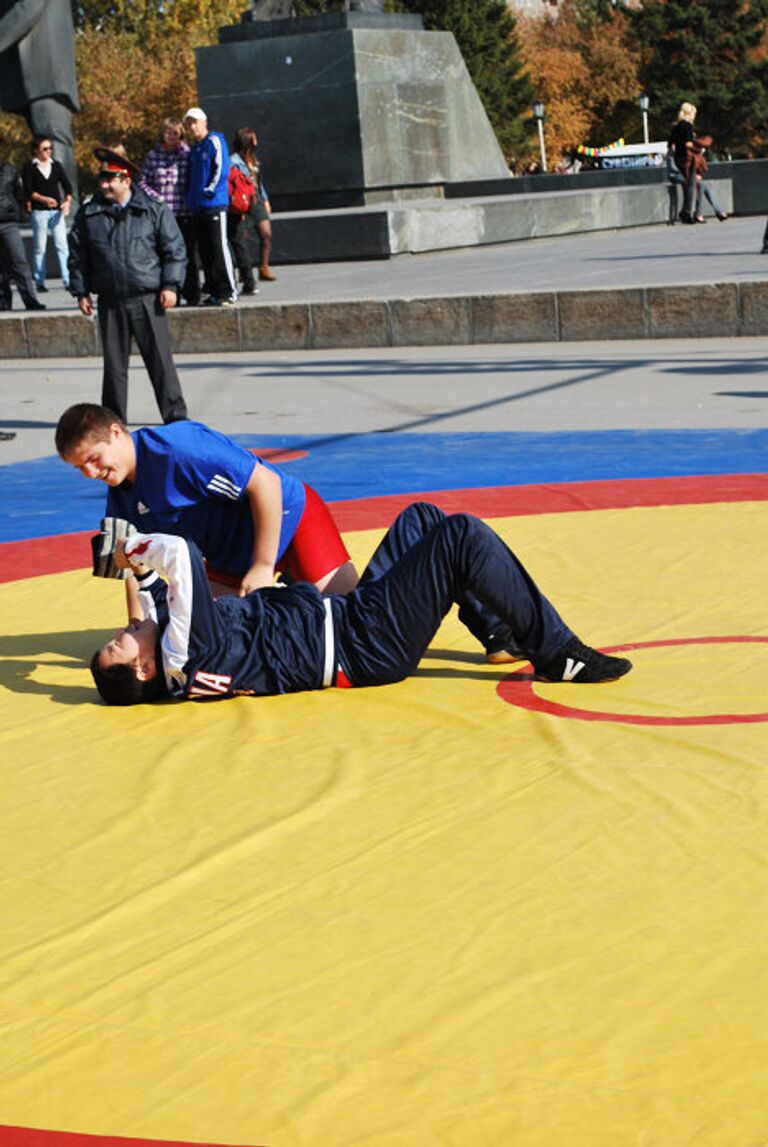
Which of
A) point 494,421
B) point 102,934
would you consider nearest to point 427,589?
point 102,934

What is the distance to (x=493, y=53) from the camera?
73.6 metres

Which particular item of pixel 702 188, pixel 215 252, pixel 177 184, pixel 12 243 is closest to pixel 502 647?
pixel 215 252

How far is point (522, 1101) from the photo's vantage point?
3109 millimetres

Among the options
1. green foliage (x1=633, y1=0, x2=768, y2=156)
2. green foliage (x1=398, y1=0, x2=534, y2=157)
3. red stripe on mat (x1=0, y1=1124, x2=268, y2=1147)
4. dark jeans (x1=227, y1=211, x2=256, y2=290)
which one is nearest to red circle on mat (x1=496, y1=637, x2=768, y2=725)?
red stripe on mat (x1=0, y1=1124, x2=268, y2=1147)

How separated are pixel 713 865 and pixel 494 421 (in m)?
8.39

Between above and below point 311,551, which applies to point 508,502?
below

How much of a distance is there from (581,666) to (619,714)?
30 cm

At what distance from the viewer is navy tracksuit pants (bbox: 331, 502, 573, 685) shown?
5.43 metres

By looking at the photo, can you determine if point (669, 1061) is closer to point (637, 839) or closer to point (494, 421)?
point (637, 839)

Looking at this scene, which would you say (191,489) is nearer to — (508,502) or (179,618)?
(179,618)

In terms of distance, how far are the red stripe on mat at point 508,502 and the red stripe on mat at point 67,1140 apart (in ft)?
16.7

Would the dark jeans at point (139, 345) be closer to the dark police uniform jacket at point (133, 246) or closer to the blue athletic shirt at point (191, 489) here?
the dark police uniform jacket at point (133, 246)

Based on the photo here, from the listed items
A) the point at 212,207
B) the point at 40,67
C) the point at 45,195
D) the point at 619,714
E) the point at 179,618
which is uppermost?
the point at 40,67

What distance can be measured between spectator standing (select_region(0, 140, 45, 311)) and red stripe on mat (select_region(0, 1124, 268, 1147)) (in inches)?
709
